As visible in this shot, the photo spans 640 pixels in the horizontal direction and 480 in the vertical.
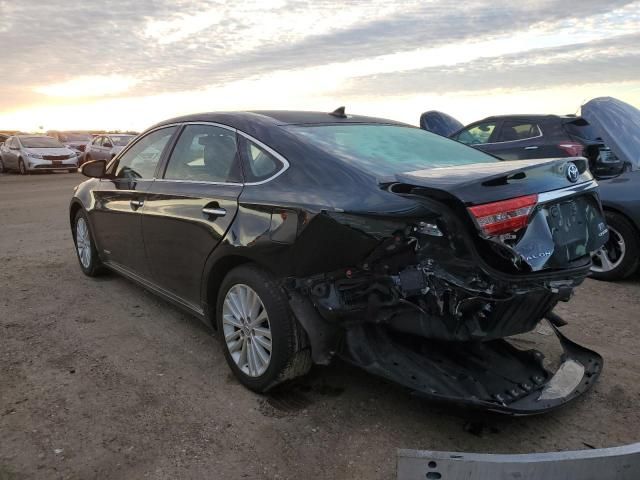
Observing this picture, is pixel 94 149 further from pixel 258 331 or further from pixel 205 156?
pixel 258 331

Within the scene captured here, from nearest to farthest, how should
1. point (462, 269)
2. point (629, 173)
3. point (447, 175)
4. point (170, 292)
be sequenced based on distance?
point (462, 269)
point (447, 175)
point (170, 292)
point (629, 173)

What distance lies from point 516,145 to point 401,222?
766 cm

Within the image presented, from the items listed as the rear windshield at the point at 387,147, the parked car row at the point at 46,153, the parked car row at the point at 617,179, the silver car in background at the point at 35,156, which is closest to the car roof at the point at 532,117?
the parked car row at the point at 617,179

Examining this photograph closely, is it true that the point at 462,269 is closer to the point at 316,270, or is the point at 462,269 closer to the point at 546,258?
the point at 546,258

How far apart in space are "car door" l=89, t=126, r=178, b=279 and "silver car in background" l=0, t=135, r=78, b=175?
17133mm

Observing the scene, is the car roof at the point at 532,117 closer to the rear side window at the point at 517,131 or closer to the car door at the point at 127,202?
the rear side window at the point at 517,131

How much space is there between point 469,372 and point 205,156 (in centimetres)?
222

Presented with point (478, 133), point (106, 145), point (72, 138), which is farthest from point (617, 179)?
point (72, 138)

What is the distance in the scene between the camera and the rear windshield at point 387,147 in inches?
120

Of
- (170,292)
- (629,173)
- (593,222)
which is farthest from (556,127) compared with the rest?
(170,292)

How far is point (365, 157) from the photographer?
10.1 ft

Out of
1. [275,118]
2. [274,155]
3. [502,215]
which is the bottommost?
[502,215]

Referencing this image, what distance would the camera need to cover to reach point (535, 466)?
2029mm

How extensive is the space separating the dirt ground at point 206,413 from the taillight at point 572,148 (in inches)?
186
